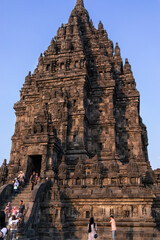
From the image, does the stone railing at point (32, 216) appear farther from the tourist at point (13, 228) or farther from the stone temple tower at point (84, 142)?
the tourist at point (13, 228)

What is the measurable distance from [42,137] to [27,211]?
29.0ft

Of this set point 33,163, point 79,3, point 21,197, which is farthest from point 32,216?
point 79,3

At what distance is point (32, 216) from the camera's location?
13.7 meters

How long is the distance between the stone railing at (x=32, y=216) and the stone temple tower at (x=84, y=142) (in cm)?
57

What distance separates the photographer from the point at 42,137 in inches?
847

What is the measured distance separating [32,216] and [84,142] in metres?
13.7

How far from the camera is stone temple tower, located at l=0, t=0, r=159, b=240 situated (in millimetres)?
15398

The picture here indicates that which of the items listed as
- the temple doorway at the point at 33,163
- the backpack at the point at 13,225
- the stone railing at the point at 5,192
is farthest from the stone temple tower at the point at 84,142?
the backpack at the point at 13,225

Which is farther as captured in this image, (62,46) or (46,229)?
(62,46)

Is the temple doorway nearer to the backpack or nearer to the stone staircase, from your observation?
the stone staircase

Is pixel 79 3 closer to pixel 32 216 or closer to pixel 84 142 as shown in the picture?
pixel 84 142

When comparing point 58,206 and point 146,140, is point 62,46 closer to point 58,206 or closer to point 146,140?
point 146,140

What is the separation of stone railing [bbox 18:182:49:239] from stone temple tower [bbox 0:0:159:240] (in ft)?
1.86

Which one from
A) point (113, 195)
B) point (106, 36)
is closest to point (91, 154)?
point (113, 195)
